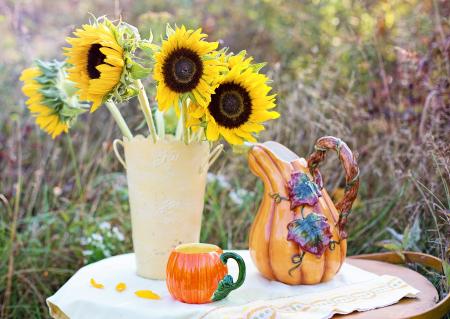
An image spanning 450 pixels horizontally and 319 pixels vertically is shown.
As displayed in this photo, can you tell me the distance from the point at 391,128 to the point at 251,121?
1258mm

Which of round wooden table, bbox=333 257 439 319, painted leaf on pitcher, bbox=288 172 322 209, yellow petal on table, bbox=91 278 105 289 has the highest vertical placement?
painted leaf on pitcher, bbox=288 172 322 209

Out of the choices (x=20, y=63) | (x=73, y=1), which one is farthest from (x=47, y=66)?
(x=73, y=1)

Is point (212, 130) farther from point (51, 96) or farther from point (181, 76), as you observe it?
point (51, 96)

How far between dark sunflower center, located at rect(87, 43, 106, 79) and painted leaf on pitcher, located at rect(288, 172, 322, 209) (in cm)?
48

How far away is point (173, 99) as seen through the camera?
1299mm

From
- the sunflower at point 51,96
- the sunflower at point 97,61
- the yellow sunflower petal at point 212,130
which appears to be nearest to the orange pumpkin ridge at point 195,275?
the yellow sunflower petal at point 212,130

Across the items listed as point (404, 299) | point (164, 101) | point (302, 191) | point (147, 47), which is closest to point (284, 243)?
point (302, 191)

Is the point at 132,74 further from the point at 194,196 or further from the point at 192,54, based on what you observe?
the point at 194,196

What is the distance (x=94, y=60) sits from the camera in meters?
1.35

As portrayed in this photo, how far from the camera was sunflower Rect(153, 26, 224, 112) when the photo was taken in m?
1.28

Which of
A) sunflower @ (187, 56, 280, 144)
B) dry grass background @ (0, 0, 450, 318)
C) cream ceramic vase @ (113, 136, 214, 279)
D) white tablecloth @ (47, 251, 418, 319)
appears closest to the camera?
white tablecloth @ (47, 251, 418, 319)

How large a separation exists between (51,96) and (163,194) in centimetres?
37

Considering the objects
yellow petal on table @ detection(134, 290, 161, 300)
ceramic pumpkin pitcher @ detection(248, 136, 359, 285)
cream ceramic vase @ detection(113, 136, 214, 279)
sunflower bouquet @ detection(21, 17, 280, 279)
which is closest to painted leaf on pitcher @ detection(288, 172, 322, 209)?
ceramic pumpkin pitcher @ detection(248, 136, 359, 285)

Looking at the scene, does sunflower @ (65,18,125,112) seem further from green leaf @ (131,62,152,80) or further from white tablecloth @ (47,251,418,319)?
white tablecloth @ (47,251,418,319)
